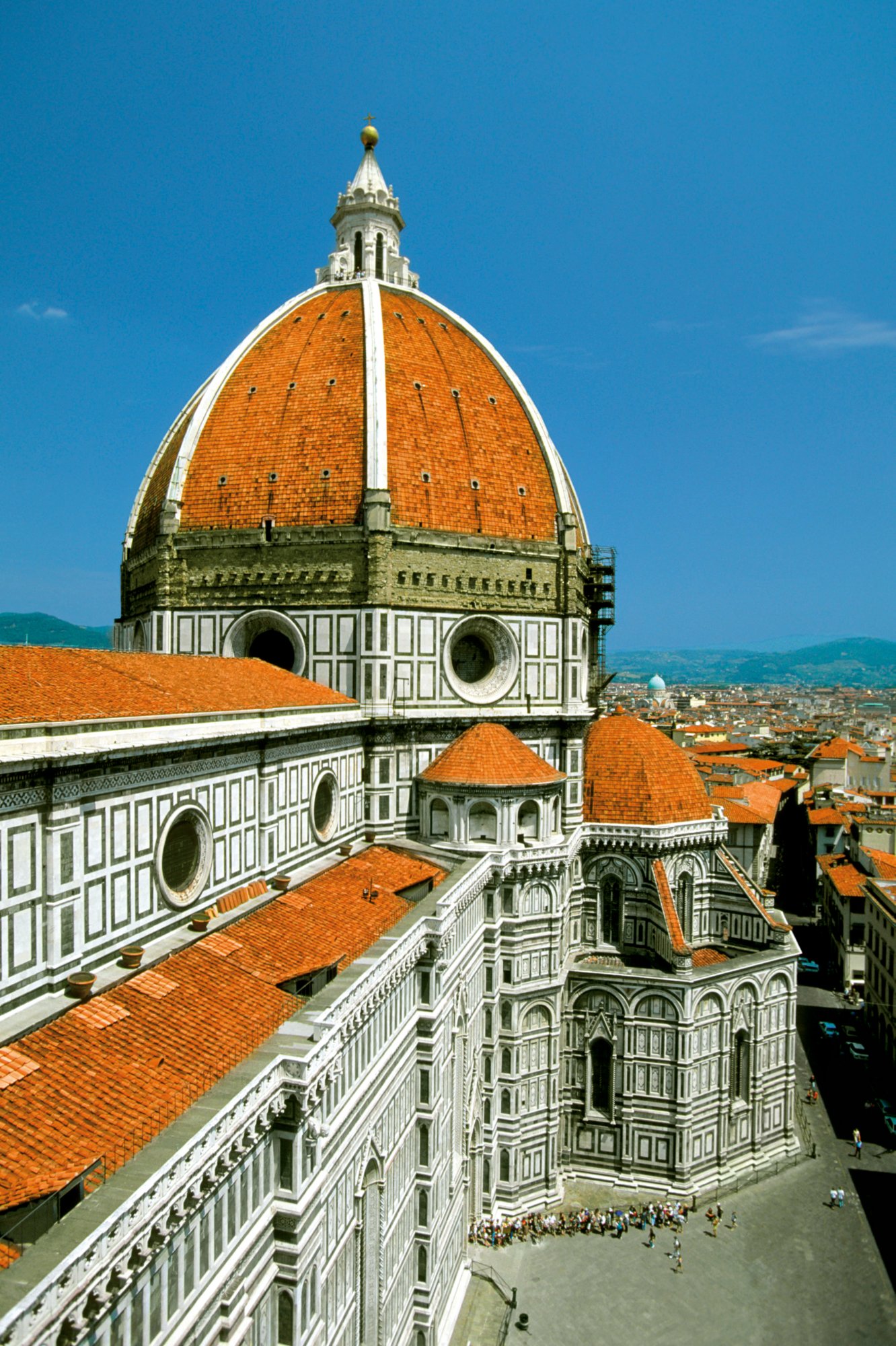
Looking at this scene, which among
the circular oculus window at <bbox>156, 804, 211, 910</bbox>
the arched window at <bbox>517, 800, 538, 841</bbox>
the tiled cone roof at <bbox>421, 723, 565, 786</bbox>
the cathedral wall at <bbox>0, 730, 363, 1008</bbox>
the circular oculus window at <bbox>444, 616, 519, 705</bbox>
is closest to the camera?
the cathedral wall at <bbox>0, 730, 363, 1008</bbox>

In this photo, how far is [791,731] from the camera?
4469 inches

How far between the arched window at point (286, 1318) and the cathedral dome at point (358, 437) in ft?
54.2

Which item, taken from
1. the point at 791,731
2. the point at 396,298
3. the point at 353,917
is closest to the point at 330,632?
the point at 353,917

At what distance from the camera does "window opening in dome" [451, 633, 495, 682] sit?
24.2 metres

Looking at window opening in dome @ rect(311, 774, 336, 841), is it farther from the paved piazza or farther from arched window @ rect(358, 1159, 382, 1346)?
the paved piazza

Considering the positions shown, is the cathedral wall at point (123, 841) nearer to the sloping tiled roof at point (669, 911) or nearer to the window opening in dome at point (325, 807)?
the window opening in dome at point (325, 807)

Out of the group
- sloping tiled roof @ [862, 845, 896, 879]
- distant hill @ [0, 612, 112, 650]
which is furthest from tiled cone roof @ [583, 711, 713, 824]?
distant hill @ [0, 612, 112, 650]

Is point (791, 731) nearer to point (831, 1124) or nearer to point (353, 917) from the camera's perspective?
point (831, 1124)

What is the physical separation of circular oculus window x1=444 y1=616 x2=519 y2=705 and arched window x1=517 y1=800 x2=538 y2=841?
10.9ft

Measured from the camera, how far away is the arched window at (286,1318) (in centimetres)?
961

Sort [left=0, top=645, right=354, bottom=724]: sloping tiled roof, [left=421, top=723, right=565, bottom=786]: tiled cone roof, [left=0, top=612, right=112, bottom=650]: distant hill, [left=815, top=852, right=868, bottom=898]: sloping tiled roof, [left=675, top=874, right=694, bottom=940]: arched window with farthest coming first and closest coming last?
[left=0, top=612, right=112, bottom=650]: distant hill, [left=815, top=852, right=868, bottom=898]: sloping tiled roof, [left=675, top=874, right=694, bottom=940]: arched window, [left=421, top=723, right=565, bottom=786]: tiled cone roof, [left=0, top=645, right=354, bottom=724]: sloping tiled roof

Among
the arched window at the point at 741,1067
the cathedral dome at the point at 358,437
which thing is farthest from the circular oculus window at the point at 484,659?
the arched window at the point at 741,1067

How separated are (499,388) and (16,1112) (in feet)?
74.5

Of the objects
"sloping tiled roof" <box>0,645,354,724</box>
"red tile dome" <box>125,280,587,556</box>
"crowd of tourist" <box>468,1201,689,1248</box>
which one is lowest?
"crowd of tourist" <box>468,1201,689,1248</box>
